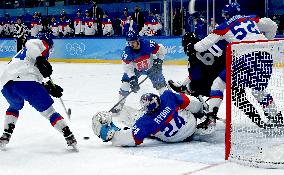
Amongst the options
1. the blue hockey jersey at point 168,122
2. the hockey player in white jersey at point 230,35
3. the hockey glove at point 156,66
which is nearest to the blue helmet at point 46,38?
the blue hockey jersey at point 168,122

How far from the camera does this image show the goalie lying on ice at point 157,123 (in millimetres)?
4336

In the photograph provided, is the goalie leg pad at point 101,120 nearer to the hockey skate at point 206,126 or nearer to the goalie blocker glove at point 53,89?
the goalie blocker glove at point 53,89

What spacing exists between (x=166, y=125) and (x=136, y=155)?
1.35 feet

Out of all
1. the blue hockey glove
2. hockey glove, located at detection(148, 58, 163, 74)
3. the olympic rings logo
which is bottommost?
the olympic rings logo

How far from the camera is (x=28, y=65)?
4.32 m

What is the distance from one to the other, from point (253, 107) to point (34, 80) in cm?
179

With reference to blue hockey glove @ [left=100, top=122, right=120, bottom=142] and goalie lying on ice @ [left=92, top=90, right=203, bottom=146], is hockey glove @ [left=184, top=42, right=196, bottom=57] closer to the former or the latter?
goalie lying on ice @ [left=92, top=90, right=203, bottom=146]

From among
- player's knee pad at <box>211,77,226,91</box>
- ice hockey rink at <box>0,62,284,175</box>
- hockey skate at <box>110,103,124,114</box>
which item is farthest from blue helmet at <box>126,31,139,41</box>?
player's knee pad at <box>211,77,226,91</box>

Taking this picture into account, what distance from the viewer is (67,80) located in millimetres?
10641

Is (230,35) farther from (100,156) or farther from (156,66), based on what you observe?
(100,156)

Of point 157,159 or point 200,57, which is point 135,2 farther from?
point 157,159

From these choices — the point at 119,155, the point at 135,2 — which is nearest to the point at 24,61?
the point at 119,155

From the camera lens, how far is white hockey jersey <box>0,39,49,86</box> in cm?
426

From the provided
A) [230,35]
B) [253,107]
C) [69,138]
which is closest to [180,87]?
[230,35]
